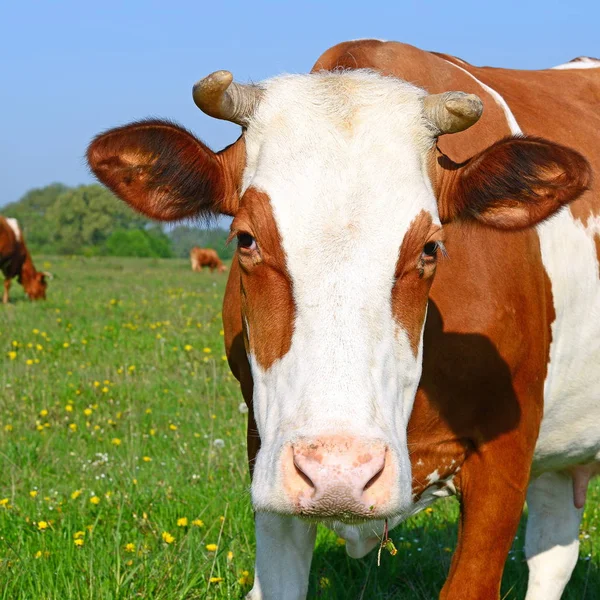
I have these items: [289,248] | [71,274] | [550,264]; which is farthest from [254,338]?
[71,274]

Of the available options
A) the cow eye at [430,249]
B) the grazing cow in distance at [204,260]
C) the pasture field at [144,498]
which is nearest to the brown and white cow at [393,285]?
the cow eye at [430,249]

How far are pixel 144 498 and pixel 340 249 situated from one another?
10.00 feet

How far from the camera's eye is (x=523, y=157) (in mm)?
3502

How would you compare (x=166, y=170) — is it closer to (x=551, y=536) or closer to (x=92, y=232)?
(x=551, y=536)

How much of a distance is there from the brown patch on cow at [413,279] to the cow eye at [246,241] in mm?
463

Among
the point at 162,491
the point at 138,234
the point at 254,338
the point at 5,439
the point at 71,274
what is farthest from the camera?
the point at 138,234

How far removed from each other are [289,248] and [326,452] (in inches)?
26.7

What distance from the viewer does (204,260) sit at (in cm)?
4666

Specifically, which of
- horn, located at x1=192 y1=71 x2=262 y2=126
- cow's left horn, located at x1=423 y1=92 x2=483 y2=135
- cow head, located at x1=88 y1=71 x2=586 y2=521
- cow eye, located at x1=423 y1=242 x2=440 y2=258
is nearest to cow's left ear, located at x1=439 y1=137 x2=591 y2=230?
cow head, located at x1=88 y1=71 x2=586 y2=521

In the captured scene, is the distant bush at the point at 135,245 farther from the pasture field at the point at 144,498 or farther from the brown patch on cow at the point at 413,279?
the brown patch on cow at the point at 413,279

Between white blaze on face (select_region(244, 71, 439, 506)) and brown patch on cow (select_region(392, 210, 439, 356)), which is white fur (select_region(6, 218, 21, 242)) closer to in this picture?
white blaze on face (select_region(244, 71, 439, 506))

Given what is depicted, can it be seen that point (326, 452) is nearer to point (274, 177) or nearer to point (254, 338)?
point (254, 338)

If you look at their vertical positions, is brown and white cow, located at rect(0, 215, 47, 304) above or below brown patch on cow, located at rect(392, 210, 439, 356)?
below

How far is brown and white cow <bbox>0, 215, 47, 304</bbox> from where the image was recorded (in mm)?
22344
